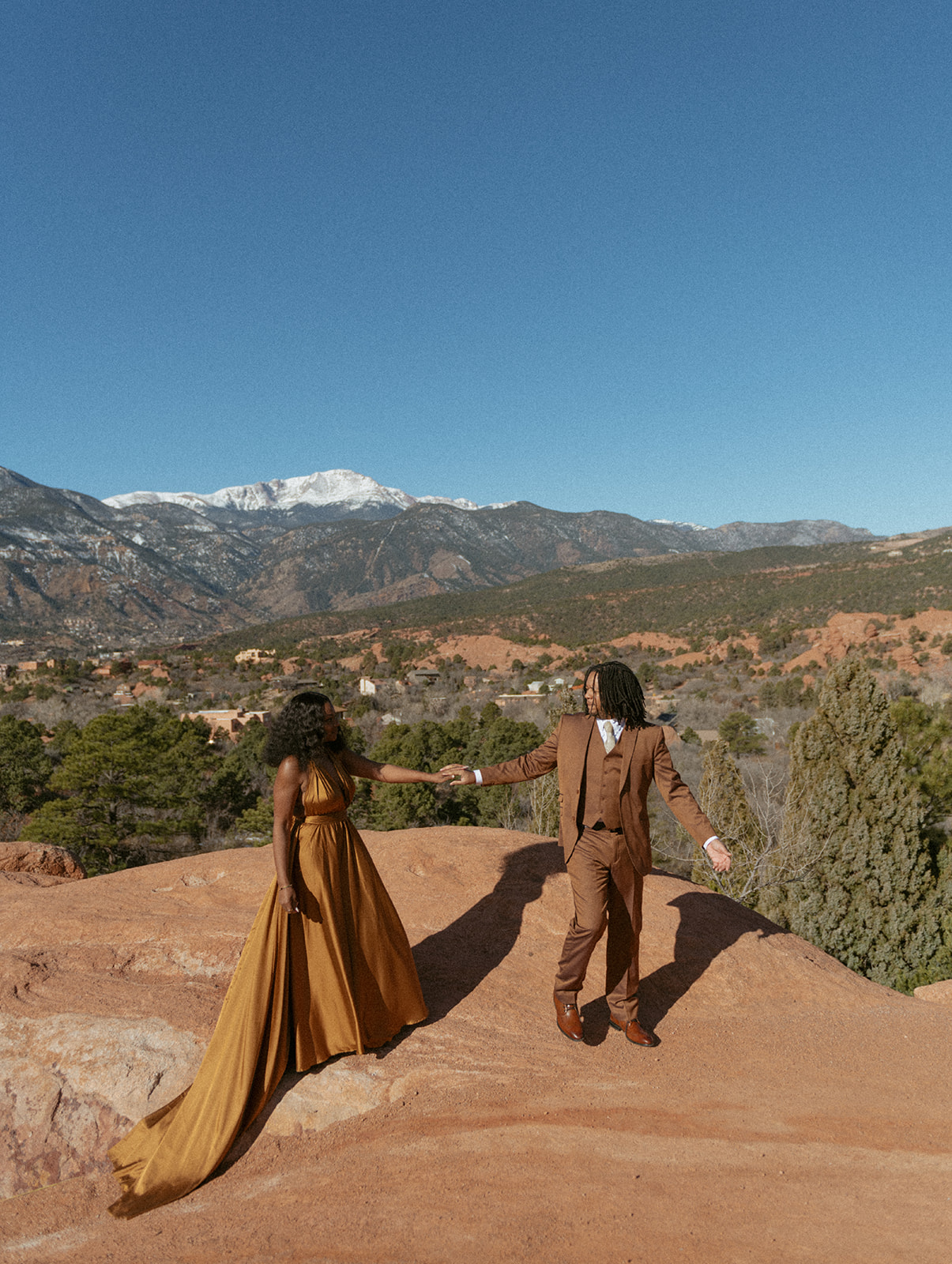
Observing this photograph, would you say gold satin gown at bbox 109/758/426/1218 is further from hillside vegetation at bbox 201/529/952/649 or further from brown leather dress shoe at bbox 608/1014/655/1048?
hillside vegetation at bbox 201/529/952/649

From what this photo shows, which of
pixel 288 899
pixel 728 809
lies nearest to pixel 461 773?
pixel 288 899

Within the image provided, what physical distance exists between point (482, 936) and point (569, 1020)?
1267 mm

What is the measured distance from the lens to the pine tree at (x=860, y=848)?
14.0 metres

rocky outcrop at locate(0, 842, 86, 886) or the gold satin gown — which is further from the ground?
the gold satin gown

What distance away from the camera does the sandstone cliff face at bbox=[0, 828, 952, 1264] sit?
9.98 feet

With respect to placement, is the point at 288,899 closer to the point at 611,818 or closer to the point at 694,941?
the point at 611,818

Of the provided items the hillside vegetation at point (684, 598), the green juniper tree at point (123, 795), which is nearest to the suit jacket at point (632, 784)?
the green juniper tree at point (123, 795)

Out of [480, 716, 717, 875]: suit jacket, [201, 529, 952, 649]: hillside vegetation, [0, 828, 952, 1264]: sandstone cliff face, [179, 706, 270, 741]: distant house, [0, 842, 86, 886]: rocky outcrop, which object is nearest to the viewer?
[0, 828, 952, 1264]: sandstone cliff face

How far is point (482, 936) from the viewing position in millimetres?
5668

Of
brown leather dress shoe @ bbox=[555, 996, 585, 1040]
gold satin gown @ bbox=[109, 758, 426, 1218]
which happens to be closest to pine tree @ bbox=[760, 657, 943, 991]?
brown leather dress shoe @ bbox=[555, 996, 585, 1040]

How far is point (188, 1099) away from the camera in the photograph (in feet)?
12.5

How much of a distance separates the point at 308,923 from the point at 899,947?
45.0ft

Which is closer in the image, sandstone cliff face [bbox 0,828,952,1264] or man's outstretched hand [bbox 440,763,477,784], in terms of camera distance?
sandstone cliff face [bbox 0,828,952,1264]

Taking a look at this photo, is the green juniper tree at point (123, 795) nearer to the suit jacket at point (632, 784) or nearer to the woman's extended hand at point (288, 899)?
the woman's extended hand at point (288, 899)
